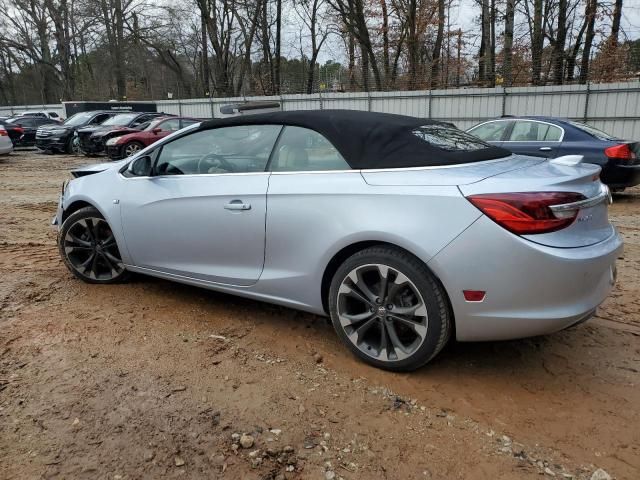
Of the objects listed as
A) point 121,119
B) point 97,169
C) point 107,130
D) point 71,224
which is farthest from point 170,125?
point 71,224

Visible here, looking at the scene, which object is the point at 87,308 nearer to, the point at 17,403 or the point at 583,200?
the point at 17,403

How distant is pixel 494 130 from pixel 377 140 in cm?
705

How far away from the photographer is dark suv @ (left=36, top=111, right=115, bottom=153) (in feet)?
61.1

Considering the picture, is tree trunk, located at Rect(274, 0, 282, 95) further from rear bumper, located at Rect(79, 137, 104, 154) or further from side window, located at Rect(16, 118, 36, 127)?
rear bumper, located at Rect(79, 137, 104, 154)

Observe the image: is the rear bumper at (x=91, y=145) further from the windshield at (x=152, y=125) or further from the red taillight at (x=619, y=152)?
the red taillight at (x=619, y=152)

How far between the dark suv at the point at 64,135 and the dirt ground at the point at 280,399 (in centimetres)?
1634

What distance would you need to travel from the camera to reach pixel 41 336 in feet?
11.5

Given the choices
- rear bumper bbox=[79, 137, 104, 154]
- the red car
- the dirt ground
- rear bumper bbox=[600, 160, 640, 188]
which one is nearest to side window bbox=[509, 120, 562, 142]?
rear bumper bbox=[600, 160, 640, 188]

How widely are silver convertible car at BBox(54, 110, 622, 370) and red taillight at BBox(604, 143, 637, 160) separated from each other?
5678mm

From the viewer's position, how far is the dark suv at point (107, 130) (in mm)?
16875

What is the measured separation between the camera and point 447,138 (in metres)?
3.46

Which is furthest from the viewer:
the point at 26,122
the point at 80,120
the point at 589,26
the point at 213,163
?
the point at 26,122

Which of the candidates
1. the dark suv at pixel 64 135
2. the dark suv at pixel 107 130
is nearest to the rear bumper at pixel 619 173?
the dark suv at pixel 107 130

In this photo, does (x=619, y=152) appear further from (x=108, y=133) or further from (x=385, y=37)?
(x=385, y=37)
